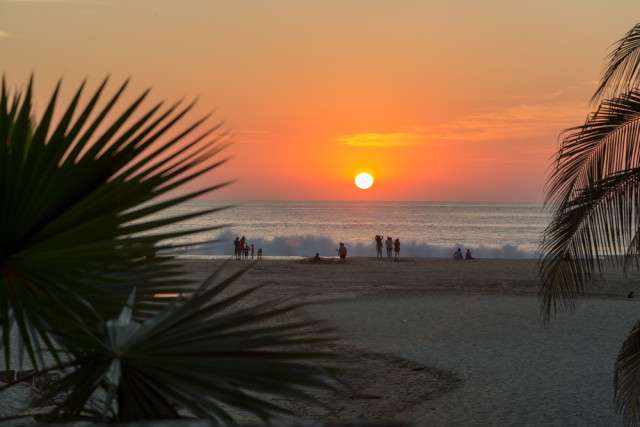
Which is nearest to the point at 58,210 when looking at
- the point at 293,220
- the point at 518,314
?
the point at 518,314

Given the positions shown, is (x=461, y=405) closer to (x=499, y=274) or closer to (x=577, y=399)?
(x=577, y=399)

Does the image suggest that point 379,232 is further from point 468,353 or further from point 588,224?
point 588,224

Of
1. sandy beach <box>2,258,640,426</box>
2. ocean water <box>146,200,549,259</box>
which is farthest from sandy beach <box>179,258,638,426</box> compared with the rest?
ocean water <box>146,200,549,259</box>

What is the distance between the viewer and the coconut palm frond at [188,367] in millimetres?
1976

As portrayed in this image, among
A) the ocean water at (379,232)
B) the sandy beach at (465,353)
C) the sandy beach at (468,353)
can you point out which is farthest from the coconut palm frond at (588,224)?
the ocean water at (379,232)

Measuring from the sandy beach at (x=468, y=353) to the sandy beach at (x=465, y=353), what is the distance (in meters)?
0.02

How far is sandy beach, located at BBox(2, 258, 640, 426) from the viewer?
826cm

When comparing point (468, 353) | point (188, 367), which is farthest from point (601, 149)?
point (468, 353)

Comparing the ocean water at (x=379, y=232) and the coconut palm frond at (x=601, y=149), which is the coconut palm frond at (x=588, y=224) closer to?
the coconut palm frond at (x=601, y=149)

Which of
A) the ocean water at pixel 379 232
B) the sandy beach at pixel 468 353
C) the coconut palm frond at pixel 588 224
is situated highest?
the ocean water at pixel 379 232

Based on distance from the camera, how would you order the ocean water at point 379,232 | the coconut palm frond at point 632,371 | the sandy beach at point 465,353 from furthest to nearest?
1. the ocean water at point 379,232
2. the sandy beach at point 465,353
3. the coconut palm frond at point 632,371

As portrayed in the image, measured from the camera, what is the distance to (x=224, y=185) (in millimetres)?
2170

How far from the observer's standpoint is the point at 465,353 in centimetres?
1177

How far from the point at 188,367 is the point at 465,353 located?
1039 cm
